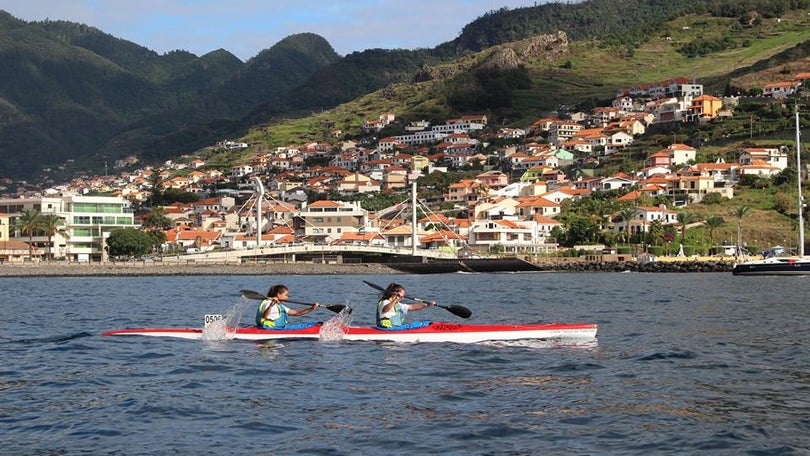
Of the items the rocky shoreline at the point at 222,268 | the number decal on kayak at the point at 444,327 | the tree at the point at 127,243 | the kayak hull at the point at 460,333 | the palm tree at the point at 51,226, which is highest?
the palm tree at the point at 51,226

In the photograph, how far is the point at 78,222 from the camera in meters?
116

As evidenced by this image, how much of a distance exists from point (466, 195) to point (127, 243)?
47972 mm

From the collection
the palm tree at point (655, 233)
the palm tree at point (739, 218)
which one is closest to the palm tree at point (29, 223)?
the palm tree at point (655, 233)

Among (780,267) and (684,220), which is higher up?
(684,220)

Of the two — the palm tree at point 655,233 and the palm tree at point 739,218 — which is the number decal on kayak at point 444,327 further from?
the palm tree at point 655,233

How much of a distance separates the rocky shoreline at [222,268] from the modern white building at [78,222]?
14.6m

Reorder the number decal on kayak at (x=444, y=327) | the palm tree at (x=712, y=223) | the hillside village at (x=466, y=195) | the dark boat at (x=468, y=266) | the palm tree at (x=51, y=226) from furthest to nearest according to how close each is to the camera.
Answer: the hillside village at (x=466, y=195) < the palm tree at (x=51, y=226) < the palm tree at (x=712, y=223) < the dark boat at (x=468, y=266) < the number decal on kayak at (x=444, y=327)

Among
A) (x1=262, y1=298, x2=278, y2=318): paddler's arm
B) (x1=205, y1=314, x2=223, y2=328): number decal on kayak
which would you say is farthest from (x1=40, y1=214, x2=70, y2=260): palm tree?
(x1=262, y1=298, x2=278, y2=318): paddler's arm

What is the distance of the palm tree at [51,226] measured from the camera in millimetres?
107688

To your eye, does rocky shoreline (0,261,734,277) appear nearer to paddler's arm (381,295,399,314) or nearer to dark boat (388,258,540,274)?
dark boat (388,258,540,274)

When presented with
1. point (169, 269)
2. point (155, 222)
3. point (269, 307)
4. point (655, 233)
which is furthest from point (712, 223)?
point (269, 307)

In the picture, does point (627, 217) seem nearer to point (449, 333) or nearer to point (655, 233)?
point (655, 233)

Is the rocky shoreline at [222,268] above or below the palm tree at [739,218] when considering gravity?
below

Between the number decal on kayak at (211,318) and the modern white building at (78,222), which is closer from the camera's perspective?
the number decal on kayak at (211,318)
